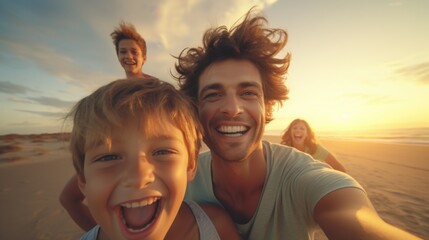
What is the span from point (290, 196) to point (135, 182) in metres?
1.37

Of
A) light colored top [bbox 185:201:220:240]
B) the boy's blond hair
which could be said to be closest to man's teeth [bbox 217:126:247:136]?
the boy's blond hair

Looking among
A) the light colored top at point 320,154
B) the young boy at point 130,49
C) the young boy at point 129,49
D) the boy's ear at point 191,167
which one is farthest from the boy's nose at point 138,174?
the light colored top at point 320,154

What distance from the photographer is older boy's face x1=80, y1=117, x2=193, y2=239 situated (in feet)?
4.25

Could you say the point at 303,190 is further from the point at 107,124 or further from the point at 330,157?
the point at 330,157

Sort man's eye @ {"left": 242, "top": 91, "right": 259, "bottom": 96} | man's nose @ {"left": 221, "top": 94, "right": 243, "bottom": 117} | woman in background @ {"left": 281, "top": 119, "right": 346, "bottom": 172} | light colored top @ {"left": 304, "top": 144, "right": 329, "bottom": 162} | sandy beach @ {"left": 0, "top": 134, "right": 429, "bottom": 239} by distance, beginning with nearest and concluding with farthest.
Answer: man's nose @ {"left": 221, "top": 94, "right": 243, "bottom": 117}
man's eye @ {"left": 242, "top": 91, "right": 259, "bottom": 96}
sandy beach @ {"left": 0, "top": 134, "right": 429, "bottom": 239}
light colored top @ {"left": 304, "top": 144, "right": 329, "bottom": 162}
woman in background @ {"left": 281, "top": 119, "right": 346, "bottom": 172}

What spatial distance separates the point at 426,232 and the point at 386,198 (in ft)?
6.52

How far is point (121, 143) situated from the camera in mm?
1346

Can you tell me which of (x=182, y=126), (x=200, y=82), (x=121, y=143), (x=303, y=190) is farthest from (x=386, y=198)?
(x=121, y=143)

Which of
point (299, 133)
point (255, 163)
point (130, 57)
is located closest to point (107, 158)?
point (255, 163)

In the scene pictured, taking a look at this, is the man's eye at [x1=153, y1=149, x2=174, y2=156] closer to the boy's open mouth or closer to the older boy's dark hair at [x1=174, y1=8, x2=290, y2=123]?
the boy's open mouth

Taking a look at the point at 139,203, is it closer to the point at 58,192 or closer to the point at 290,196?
the point at 290,196

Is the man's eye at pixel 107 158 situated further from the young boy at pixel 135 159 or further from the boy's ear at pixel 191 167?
the boy's ear at pixel 191 167

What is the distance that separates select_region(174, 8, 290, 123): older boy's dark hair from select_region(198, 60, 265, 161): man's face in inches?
13.2

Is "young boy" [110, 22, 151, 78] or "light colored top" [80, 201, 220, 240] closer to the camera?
"light colored top" [80, 201, 220, 240]
